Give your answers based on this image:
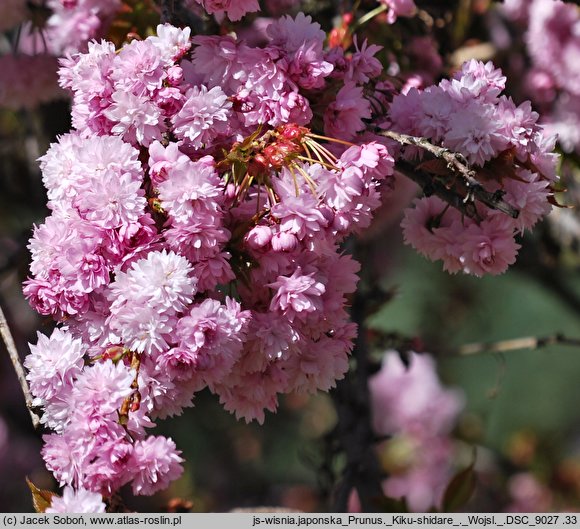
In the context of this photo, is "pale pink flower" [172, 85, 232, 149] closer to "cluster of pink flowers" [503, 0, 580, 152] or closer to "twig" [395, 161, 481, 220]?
"twig" [395, 161, 481, 220]

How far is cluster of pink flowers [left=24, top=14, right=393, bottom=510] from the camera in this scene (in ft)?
3.84

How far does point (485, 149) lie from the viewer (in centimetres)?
128

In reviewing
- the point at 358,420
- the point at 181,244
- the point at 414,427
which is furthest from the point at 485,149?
the point at 414,427

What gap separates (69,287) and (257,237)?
26 cm

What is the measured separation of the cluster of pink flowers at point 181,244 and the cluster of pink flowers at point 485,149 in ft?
0.38

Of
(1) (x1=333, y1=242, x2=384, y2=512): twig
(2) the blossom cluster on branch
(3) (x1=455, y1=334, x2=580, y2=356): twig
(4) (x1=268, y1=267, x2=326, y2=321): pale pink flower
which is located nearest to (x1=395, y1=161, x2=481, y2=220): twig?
(2) the blossom cluster on branch

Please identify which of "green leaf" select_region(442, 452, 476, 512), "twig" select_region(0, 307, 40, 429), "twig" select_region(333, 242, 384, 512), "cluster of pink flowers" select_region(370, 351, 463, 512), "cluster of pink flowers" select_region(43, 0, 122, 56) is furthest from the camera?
"cluster of pink flowers" select_region(370, 351, 463, 512)

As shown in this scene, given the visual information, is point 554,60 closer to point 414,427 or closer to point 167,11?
point 167,11

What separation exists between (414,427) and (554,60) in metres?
1.63

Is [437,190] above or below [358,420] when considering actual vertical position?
above

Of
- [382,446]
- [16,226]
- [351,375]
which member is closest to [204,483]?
[382,446]

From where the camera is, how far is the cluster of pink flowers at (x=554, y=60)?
259 cm

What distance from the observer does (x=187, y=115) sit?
4.06 ft

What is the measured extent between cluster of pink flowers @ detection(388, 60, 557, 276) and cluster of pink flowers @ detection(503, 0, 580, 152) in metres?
1.28
